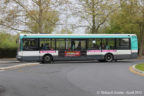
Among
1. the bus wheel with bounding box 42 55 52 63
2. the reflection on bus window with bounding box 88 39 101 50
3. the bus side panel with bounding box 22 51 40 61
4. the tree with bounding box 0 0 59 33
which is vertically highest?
the tree with bounding box 0 0 59 33

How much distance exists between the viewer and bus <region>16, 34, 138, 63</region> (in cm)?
2367

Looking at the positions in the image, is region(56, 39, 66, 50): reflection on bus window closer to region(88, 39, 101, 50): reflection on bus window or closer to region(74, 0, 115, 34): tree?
region(88, 39, 101, 50): reflection on bus window

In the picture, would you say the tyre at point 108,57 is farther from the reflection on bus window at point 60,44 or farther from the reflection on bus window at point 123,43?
the reflection on bus window at point 60,44

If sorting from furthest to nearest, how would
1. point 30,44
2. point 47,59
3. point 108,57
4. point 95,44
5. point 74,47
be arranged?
point 108,57 < point 95,44 < point 74,47 < point 47,59 < point 30,44

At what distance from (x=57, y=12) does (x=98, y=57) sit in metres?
11.1

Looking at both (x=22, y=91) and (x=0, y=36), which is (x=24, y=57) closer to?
(x=0, y=36)

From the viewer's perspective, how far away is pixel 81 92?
27.0 feet

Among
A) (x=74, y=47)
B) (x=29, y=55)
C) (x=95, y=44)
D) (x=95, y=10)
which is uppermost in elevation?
(x=95, y=10)

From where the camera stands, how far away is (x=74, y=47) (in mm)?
24375

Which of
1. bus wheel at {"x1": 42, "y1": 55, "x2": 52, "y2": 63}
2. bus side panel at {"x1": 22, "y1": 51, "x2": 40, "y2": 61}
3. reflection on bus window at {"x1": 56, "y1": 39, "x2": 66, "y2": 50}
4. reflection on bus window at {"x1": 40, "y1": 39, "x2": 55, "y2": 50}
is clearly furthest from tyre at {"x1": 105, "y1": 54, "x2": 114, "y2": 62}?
bus side panel at {"x1": 22, "y1": 51, "x2": 40, "y2": 61}

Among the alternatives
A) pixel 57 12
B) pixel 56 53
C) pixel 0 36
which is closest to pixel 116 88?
pixel 56 53

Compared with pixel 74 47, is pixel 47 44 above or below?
above

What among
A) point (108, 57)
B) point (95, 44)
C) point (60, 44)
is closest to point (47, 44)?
point (60, 44)

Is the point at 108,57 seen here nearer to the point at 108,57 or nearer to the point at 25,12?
the point at 108,57
